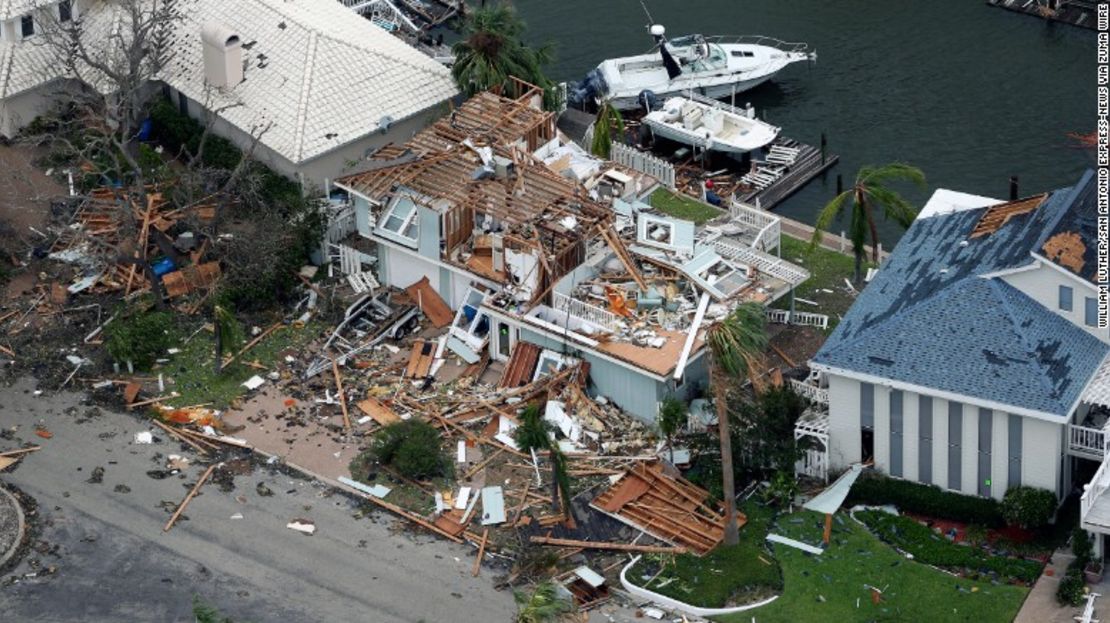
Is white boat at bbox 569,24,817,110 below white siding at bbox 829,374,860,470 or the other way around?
below

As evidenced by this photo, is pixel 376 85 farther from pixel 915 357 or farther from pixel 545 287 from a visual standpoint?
pixel 915 357

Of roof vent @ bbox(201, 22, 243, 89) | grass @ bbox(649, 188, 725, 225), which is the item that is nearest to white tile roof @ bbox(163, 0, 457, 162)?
roof vent @ bbox(201, 22, 243, 89)

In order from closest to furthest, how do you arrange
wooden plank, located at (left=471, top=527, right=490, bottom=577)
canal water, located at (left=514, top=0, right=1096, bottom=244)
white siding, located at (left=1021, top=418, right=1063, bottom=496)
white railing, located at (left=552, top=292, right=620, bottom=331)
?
white siding, located at (left=1021, top=418, right=1063, bottom=496), wooden plank, located at (left=471, top=527, right=490, bottom=577), white railing, located at (left=552, top=292, right=620, bottom=331), canal water, located at (left=514, top=0, right=1096, bottom=244)

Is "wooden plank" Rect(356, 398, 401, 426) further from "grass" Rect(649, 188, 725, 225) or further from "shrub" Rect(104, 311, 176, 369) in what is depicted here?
"grass" Rect(649, 188, 725, 225)

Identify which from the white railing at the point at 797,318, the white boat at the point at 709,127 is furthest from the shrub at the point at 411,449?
the white boat at the point at 709,127

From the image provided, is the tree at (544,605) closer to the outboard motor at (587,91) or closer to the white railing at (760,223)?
the white railing at (760,223)

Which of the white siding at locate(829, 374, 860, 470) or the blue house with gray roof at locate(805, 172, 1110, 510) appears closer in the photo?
the blue house with gray roof at locate(805, 172, 1110, 510)

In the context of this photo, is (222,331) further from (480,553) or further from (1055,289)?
(1055,289)
